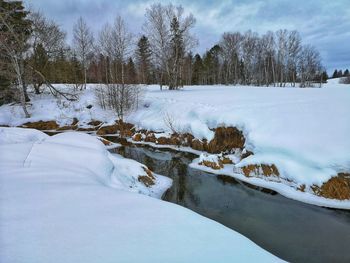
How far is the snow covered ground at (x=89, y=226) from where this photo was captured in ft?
9.53

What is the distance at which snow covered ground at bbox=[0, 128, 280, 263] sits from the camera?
2.90m

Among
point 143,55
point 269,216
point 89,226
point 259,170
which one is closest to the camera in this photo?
point 89,226

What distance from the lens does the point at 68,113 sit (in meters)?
27.4

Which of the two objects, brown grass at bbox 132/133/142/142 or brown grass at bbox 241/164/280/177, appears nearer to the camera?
brown grass at bbox 241/164/280/177

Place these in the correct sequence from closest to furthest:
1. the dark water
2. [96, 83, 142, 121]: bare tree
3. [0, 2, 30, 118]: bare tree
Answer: [0, 2, 30, 118]: bare tree, the dark water, [96, 83, 142, 121]: bare tree

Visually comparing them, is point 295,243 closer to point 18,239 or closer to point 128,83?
point 18,239

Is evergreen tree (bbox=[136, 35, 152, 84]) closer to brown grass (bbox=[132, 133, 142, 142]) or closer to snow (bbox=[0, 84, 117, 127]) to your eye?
snow (bbox=[0, 84, 117, 127])

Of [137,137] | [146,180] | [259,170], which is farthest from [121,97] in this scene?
[259,170]

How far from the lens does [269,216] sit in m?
8.13

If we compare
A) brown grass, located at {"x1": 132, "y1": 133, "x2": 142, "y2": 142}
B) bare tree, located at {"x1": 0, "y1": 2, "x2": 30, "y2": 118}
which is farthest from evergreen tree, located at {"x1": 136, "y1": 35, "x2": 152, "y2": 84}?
brown grass, located at {"x1": 132, "y1": 133, "x2": 142, "y2": 142}

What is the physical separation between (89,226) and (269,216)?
20.3 feet

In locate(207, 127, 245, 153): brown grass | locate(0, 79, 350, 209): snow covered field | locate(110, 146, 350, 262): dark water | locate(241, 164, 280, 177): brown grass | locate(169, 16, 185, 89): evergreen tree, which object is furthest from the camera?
locate(169, 16, 185, 89): evergreen tree

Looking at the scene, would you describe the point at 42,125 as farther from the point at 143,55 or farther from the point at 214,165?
the point at 143,55

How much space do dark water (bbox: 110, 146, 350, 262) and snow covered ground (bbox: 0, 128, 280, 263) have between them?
2.92 meters
